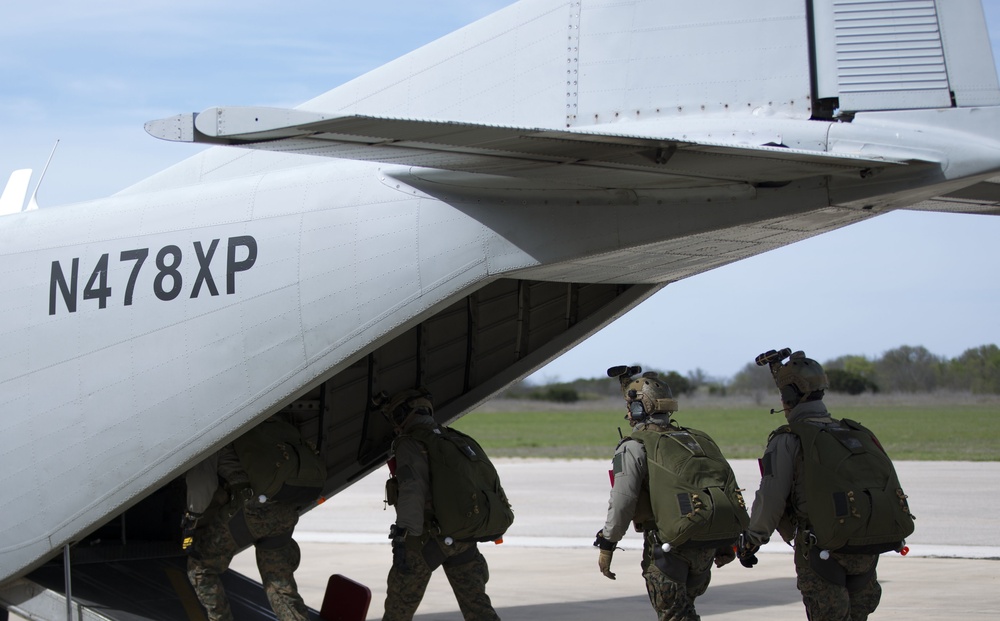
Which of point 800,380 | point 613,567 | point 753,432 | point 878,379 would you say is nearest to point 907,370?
point 878,379

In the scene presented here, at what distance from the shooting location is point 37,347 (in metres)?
7.57

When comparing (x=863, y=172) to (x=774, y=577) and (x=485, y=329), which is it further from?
(x=774, y=577)

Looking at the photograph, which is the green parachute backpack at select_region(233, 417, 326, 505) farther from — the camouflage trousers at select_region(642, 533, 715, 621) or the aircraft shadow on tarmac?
the aircraft shadow on tarmac

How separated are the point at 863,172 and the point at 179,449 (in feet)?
14.2

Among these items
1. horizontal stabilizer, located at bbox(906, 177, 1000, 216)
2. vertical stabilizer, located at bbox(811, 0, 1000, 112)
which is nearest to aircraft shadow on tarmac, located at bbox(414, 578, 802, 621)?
horizontal stabilizer, located at bbox(906, 177, 1000, 216)

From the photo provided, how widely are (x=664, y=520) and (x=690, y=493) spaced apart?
A: 221 millimetres

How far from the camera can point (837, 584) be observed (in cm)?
678

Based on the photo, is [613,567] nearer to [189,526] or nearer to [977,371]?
[189,526]

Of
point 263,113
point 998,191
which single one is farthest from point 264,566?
point 998,191

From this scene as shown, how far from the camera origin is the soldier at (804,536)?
22.2 ft

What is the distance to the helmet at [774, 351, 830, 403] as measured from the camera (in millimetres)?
7141

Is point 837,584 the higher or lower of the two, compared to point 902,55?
lower

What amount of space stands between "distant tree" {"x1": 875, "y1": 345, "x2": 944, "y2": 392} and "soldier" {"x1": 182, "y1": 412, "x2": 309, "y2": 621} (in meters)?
47.2

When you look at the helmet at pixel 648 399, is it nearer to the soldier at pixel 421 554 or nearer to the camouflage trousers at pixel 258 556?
the soldier at pixel 421 554
